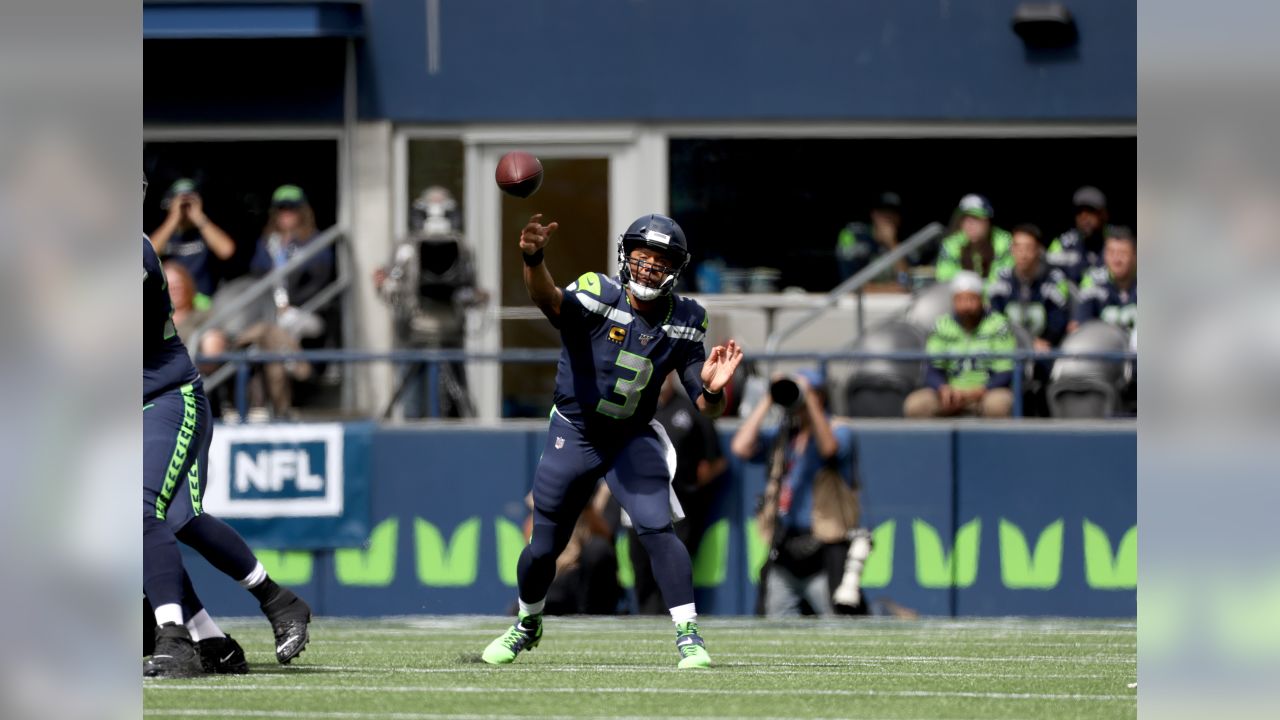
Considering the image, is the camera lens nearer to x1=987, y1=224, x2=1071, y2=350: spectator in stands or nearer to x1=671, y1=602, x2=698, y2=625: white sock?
x1=987, y1=224, x2=1071, y2=350: spectator in stands

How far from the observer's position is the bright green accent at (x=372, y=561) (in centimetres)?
1333

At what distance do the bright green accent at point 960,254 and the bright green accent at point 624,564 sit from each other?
10.0ft

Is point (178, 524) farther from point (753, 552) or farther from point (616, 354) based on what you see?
point (753, 552)

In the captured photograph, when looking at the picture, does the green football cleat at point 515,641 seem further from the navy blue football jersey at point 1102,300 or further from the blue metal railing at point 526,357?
the navy blue football jersey at point 1102,300

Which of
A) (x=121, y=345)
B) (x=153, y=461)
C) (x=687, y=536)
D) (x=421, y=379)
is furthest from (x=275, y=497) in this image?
(x=121, y=345)

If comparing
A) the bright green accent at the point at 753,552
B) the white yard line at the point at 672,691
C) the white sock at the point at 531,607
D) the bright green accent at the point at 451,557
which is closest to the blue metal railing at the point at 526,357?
the bright green accent at the point at 451,557

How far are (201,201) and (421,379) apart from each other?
2.97 metres

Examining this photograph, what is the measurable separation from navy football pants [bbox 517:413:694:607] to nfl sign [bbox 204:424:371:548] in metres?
5.39

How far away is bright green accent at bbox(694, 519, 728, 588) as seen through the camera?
13.0 m

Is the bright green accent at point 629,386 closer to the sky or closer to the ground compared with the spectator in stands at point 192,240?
→ closer to the ground

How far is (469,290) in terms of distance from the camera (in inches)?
564

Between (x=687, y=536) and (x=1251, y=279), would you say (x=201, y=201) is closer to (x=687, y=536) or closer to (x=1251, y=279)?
(x=687, y=536)

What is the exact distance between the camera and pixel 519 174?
25.2 feet

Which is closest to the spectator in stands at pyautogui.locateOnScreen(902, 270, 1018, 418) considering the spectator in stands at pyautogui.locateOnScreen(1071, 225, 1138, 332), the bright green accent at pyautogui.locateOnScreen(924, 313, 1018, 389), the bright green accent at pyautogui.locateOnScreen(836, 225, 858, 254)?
the bright green accent at pyautogui.locateOnScreen(924, 313, 1018, 389)
